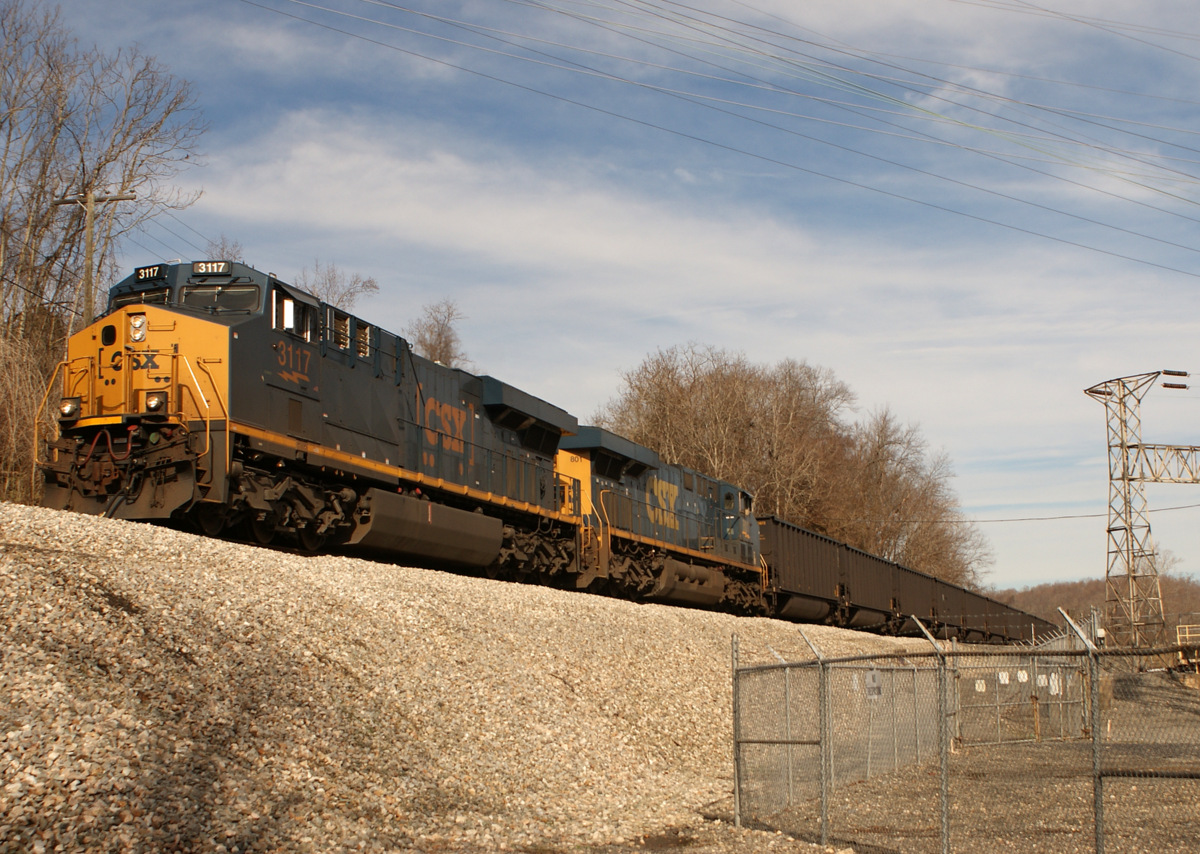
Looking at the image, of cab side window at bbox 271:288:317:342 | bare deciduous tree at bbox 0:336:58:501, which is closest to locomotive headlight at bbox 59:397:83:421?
cab side window at bbox 271:288:317:342

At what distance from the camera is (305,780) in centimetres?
731

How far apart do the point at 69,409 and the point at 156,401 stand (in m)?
1.37

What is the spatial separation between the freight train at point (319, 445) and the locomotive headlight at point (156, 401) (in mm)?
22

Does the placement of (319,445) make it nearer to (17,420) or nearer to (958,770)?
(958,770)

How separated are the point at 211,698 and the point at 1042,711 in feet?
51.5

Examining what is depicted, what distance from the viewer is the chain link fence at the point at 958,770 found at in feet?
24.7

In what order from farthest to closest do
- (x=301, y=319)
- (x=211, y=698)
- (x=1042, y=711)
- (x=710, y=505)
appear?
(x=710, y=505), (x=1042, y=711), (x=301, y=319), (x=211, y=698)

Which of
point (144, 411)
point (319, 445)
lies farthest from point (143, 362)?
point (319, 445)

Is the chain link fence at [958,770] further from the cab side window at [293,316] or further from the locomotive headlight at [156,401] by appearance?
the cab side window at [293,316]

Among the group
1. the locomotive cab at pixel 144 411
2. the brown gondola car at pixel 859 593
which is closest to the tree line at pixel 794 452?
the brown gondola car at pixel 859 593

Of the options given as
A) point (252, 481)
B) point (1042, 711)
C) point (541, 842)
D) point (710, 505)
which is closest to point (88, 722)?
point (541, 842)

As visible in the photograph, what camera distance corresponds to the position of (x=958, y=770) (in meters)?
12.3

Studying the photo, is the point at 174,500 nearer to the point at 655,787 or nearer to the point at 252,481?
the point at 252,481

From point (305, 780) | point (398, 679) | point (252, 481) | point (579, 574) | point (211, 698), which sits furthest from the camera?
point (579, 574)
